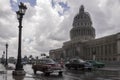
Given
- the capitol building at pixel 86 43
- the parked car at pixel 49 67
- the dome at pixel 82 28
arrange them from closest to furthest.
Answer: the parked car at pixel 49 67 → the capitol building at pixel 86 43 → the dome at pixel 82 28

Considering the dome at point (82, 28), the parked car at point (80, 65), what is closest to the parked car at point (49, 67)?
the parked car at point (80, 65)

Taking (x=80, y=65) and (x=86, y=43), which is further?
(x=86, y=43)

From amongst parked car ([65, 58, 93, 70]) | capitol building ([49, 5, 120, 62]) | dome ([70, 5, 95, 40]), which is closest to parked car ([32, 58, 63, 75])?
parked car ([65, 58, 93, 70])

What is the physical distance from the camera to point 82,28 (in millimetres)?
184000

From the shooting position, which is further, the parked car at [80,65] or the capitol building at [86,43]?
the capitol building at [86,43]

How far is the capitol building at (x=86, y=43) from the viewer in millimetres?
147750

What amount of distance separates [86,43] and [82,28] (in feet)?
44.3

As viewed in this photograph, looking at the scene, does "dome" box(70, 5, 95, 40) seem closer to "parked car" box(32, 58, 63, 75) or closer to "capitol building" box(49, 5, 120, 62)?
"capitol building" box(49, 5, 120, 62)

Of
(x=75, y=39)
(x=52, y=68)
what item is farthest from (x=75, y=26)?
(x=52, y=68)

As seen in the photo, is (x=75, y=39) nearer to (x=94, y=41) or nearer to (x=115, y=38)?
(x=94, y=41)

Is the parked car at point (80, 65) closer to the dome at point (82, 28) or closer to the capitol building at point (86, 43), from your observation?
the capitol building at point (86, 43)

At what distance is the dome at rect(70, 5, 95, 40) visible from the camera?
607ft

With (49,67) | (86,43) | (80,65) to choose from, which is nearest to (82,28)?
(86,43)

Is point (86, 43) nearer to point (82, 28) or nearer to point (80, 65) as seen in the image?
point (82, 28)
